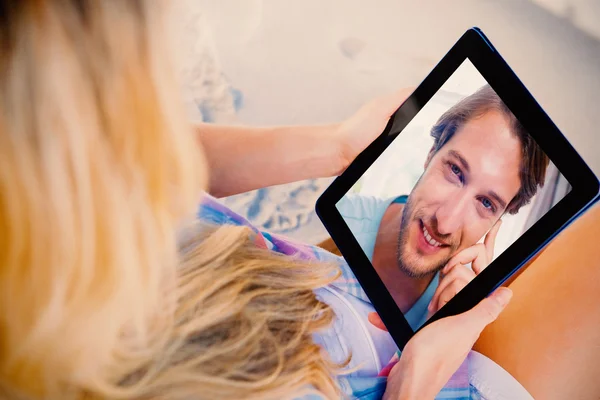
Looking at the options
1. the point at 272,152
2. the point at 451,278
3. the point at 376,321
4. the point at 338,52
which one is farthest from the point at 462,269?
the point at 338,52

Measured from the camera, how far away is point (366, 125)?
25.6 inches

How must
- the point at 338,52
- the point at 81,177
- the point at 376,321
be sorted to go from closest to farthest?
the point at 81,177 < the point at 376,321 < the point at 338,52

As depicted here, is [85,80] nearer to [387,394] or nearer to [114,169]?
[114,169]

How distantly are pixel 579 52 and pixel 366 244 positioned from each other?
0.49 metres

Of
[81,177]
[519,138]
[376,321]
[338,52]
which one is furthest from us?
[338,52]

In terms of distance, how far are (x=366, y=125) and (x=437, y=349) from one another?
28 cm

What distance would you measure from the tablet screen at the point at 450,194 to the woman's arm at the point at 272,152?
9 cm

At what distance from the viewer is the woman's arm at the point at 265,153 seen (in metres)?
0.69

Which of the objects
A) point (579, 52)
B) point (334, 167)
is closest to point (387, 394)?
point (334, 167)

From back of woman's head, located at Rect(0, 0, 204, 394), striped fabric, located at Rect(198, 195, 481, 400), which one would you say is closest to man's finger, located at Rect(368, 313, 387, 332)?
striped fabric, located at Rect(198, 195, 481, 400)

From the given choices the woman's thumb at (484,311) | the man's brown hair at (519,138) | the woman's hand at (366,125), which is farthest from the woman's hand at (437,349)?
the woman's hand at (366,125)

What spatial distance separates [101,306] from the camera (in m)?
0.40

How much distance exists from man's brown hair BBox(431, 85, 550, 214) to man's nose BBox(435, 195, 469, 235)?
0.04m

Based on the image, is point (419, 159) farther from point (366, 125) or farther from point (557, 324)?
point (557, 324)
